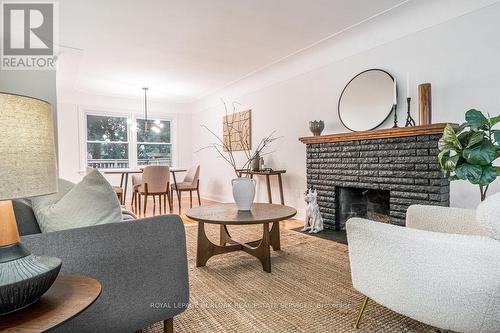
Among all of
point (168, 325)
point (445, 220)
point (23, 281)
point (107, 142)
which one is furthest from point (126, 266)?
point (107, 142)

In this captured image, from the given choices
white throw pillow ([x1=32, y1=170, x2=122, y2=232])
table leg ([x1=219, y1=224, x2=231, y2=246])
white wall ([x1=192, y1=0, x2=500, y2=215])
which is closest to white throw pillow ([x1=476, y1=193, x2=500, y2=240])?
white throw pillow ([x1=32, y1=170, x2=122, y2=232])

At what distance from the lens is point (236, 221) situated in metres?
2.19

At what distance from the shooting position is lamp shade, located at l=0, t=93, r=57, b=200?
2.31 feet

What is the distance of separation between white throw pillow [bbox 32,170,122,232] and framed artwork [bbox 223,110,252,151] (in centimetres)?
386

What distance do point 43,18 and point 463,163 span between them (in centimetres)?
388

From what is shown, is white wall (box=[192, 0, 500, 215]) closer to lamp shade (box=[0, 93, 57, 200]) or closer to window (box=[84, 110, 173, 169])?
window (box=[84, 110, 173, 169])

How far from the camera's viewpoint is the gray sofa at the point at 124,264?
45.0 inches

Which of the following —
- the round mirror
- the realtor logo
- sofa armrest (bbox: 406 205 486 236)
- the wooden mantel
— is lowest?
sofa armrest (bbox: 406 205 486 236)

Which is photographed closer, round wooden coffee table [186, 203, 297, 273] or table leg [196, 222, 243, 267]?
round wooden coffee table [186, 203, 297, 273]

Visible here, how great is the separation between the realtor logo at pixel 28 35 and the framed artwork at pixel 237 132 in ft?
8.89

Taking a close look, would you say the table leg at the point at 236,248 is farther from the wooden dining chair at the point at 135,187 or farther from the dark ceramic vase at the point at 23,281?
the wooden dining chair at the point at 135,187

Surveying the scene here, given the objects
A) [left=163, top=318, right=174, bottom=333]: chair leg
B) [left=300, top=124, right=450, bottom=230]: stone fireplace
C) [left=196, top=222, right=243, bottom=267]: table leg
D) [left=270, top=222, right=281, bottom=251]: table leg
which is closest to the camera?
[left=163, top=318, right=174, bottom=333]: chair leg

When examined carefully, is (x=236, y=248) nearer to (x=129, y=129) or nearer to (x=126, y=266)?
(x=126, y=266)

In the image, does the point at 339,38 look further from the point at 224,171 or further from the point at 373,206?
the point at 224,171
